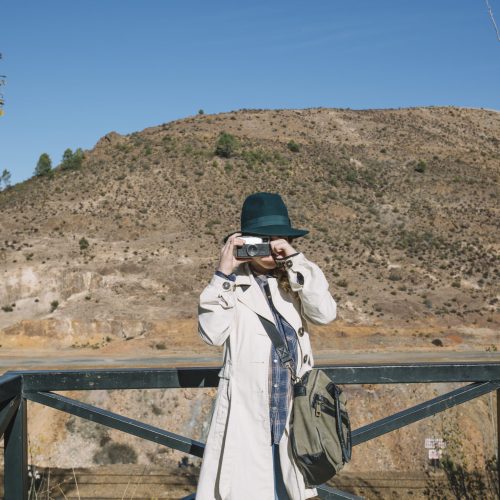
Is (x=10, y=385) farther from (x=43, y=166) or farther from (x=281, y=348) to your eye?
(x=43, y=166)

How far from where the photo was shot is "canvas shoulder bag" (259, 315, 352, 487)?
2.71 metres

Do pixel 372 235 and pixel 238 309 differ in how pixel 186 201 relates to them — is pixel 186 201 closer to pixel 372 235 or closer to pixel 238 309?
pixel 372 235

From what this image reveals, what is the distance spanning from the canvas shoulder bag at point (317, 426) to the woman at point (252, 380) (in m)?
0.05

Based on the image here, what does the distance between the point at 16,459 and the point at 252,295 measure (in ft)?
4.41

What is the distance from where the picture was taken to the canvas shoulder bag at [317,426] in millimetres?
2715

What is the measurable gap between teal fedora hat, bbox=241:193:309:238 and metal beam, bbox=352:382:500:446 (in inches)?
39.6

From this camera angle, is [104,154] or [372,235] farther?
[104,154]

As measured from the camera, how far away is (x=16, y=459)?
2955 mm

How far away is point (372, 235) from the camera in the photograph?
51.3m

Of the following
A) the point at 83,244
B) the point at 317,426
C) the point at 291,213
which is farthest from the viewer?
the point at 291,213

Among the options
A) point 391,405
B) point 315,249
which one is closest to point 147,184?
point 315,249

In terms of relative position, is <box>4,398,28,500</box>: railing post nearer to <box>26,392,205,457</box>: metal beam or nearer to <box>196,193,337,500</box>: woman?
<box>26,392,205,457</box>: metal beam

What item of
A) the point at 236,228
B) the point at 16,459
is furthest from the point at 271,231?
the point at 236,228

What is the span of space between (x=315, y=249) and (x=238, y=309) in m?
44.7
